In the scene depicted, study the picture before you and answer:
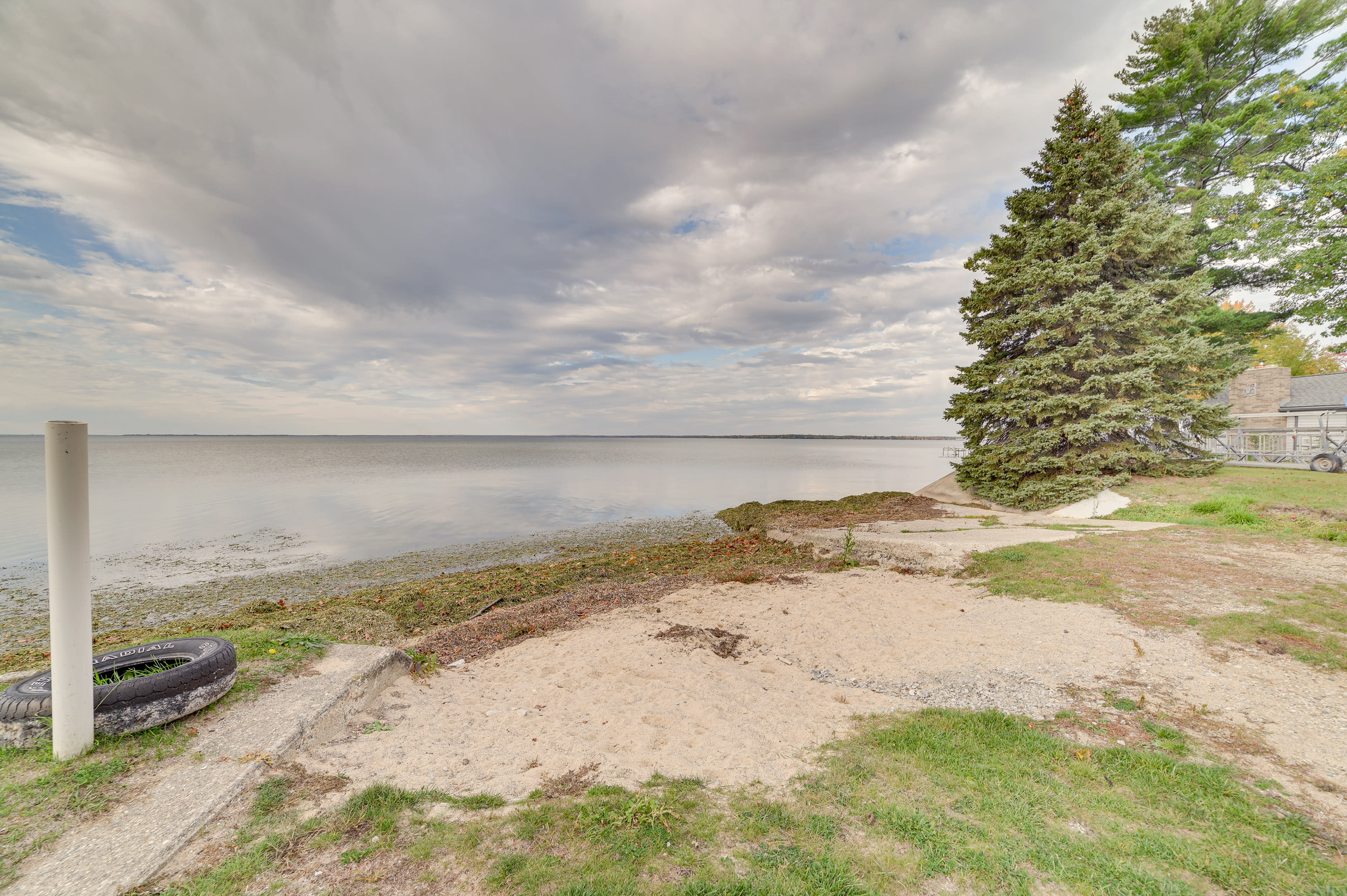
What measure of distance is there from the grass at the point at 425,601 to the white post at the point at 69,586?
1948 millimetres

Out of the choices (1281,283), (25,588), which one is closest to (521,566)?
(25,588)

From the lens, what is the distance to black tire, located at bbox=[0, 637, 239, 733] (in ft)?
11.6

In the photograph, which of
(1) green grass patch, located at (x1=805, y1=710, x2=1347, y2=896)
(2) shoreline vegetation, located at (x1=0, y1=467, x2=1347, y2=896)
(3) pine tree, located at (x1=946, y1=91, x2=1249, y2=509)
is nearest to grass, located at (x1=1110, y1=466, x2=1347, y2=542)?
(3) pine tree, located at (x1=946, y1=91, x2=1249, y2=509)

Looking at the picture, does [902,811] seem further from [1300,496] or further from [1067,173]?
[1067,173]

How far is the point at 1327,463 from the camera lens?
1794 cm

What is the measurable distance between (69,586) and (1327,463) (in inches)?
1226

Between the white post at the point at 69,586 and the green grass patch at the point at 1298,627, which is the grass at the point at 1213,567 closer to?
the green grass patch at the point at 1298,627

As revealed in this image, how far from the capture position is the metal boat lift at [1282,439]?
21.7 metres

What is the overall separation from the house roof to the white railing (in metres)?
0.40

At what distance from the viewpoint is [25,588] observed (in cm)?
A: 1155

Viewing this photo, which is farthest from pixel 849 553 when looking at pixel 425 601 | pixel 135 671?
pixel 135 671

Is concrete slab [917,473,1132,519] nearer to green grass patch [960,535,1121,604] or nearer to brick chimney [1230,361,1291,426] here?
green grass patch [960,535,1121,604]

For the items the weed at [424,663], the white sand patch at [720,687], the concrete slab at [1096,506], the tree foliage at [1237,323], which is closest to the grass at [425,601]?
the weed at [424,663]

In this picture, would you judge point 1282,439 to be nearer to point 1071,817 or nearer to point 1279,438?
point 1279,438
